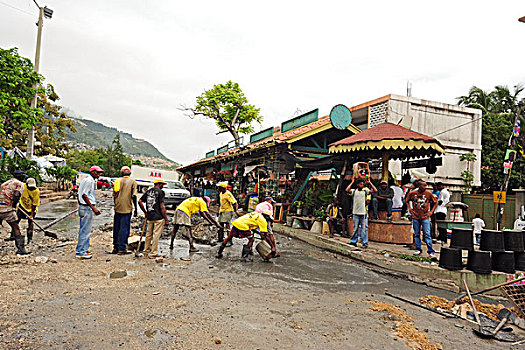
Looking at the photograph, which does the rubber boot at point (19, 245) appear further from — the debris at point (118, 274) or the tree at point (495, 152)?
the tree at point (495, 152)

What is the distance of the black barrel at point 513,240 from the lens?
22.8 ft

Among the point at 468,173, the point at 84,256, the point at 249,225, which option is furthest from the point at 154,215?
the point at 468,173

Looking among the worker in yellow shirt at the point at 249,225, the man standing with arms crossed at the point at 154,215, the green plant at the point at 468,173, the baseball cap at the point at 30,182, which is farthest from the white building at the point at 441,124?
the baseball cap at the point at 30,182

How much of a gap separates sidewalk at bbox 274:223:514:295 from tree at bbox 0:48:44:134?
532 inches

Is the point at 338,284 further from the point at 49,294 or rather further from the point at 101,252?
the point at 101,252

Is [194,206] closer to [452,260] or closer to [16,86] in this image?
[452,260]

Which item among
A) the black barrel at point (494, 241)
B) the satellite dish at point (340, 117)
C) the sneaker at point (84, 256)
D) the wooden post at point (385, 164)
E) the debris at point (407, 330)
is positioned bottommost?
the debris at point (407, 330)

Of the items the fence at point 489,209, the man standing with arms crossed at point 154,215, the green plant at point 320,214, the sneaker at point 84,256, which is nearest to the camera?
the sneaker at point 84,256

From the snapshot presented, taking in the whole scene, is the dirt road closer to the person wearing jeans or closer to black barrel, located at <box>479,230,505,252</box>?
black barrel, located at <box>479,230,505,252</box>

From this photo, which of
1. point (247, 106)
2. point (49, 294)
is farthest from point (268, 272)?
point (247, 106)

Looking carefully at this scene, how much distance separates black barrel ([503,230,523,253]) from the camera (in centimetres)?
694

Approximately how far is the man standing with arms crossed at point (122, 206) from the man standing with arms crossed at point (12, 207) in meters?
1.78

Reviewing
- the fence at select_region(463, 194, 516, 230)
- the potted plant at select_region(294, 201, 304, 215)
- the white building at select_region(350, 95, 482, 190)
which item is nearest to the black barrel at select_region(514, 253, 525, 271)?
the potted plant at select_region(294, 201, 304, 215)

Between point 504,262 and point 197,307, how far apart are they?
6.36m
